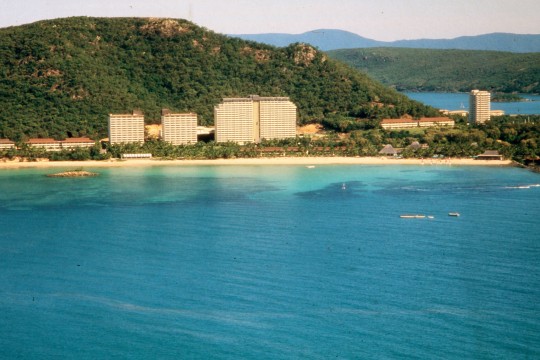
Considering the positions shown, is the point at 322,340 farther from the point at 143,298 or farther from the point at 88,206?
the point at 88,206

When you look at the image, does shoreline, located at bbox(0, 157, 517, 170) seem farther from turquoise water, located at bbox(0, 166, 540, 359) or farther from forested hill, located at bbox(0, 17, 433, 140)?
turquoise water, located at bbox(0, 166, 540, 359)

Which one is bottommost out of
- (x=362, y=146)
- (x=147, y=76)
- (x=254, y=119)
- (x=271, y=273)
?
(x=271, y=273)

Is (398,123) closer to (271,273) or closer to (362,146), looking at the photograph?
(362,146)

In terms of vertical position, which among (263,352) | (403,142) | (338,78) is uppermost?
(338,78)

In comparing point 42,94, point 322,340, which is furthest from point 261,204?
point 42,94

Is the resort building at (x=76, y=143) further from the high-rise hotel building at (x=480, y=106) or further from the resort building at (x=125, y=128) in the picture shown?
the high-rise hotel building at (x=480, y=106)

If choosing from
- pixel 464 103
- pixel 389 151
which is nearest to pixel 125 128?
pixel 389 151

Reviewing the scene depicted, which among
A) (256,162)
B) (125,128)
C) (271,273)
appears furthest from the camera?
(125,128)
